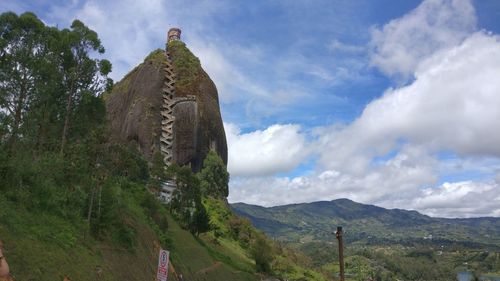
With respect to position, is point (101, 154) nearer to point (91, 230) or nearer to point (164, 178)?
point (91, 230)

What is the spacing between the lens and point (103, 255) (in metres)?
19.2

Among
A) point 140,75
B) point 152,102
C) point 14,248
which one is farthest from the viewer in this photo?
point 140,75

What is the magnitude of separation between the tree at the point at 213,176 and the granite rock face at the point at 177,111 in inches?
87.7

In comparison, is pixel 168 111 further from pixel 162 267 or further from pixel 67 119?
pixel 162 267

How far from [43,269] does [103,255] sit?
565 cm

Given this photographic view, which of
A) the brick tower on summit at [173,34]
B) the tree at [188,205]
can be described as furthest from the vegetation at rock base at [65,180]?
the brick tower on summit at [173,34]

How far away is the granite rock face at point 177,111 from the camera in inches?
2660

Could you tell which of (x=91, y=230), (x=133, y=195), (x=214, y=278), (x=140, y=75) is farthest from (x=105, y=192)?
(x=140, y=75)

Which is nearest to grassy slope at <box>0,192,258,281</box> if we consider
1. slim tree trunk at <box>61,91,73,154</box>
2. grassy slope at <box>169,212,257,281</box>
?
grassy slope at <box>169,212,257,281</box>

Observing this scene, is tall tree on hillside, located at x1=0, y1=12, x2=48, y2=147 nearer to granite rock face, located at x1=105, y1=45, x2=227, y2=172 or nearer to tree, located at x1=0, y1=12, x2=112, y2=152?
tree, located at x1=0, y1=12, x2=112, y2=152

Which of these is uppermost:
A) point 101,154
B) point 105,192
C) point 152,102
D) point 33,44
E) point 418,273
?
point 152,102

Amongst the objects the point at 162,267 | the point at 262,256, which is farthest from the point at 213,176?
the point at 162,267

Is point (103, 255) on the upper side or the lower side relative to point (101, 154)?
lower

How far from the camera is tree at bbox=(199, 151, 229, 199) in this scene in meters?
65.8
